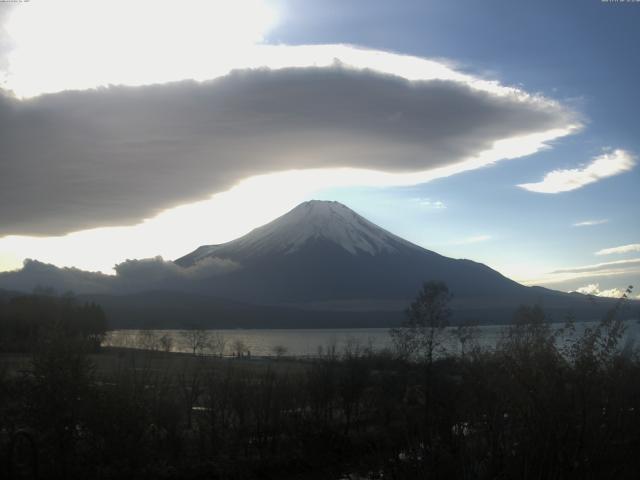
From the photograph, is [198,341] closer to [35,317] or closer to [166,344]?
[166,344]

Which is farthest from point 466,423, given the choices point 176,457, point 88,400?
point 176,457

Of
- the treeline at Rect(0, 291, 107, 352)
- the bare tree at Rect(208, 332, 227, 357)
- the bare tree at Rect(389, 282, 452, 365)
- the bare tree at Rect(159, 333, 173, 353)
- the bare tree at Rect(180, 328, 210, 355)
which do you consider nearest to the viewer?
the bare tree at Rect(389, 282, 452, 365)

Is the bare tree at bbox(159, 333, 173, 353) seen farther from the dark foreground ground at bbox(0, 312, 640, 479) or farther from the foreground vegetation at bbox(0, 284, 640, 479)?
the dark foreground ground at bbox(0, 312, 640, 479)

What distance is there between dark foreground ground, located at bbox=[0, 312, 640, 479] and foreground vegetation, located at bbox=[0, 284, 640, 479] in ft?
0.10

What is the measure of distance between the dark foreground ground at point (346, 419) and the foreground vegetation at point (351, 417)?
0.10 ft

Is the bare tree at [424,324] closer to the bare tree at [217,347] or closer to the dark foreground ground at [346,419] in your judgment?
the dark foreground ground at [346,419]

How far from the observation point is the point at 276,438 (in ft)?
73.9

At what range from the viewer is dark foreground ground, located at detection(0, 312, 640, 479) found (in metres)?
8.82

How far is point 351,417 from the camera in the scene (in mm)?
28312

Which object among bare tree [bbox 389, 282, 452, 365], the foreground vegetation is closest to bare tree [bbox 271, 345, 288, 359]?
bare tree [bbox 389, 282, 452, 365]

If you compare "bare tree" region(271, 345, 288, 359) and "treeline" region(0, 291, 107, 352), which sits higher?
"treeline" region(0, 291, 107, 352)

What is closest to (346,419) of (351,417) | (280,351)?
(351,417)

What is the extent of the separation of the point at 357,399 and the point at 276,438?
6114 millimetres

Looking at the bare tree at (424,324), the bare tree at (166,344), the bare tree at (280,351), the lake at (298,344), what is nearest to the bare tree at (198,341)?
the lake at (298,344)
